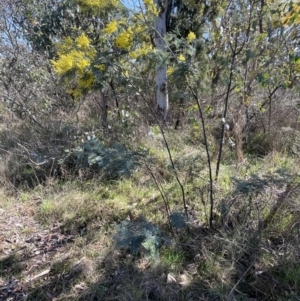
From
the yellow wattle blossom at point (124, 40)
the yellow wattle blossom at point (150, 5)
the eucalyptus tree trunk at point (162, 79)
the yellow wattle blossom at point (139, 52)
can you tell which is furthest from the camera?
the eucalyptus tree trunk at point (162, 79)

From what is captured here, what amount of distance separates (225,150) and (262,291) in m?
2.13

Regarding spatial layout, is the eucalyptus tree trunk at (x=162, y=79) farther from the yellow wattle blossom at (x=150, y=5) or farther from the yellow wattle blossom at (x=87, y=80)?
the yellow wattle blossom at (x=87, y=80)

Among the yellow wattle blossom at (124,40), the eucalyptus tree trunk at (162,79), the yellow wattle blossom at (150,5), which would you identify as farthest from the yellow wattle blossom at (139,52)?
the eucalyptus tree trunk at (162,79)

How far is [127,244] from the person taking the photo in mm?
1691

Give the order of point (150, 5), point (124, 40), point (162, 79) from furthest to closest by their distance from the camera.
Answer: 1. point (162, 79)
2. point (150, 5)
3. point (124, 40)

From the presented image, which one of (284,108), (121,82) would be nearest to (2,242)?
(121,82)

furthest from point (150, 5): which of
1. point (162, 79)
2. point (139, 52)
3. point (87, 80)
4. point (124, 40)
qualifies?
point (162, 79)

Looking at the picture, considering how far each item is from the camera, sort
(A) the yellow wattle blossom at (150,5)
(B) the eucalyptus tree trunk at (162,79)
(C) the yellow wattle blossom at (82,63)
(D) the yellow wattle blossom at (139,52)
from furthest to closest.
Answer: (B) the eucalyptus tree trunk at (162,79)
(A) the yellow wattle blossom at (150,5)
(D) the yellow wattle blossom at (139,52)
(C) the yellow wattle blossom at (82,63)

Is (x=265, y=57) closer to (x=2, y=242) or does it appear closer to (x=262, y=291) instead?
(x=262, y=291)

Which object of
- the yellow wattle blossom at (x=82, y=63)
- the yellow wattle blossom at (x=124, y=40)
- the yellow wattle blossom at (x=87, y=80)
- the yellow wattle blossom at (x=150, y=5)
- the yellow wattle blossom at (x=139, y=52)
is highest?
the yellow wattle blossom at (x=150, y=5)

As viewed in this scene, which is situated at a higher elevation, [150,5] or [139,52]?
[150,5]

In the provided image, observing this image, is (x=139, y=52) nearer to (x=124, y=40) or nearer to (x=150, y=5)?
(x=124, y=40)

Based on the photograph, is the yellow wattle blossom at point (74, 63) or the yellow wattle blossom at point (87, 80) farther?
the yellow wattle blossom at point (87, 80)

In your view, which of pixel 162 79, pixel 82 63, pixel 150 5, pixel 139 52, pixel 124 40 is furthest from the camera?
pixel 162 79
